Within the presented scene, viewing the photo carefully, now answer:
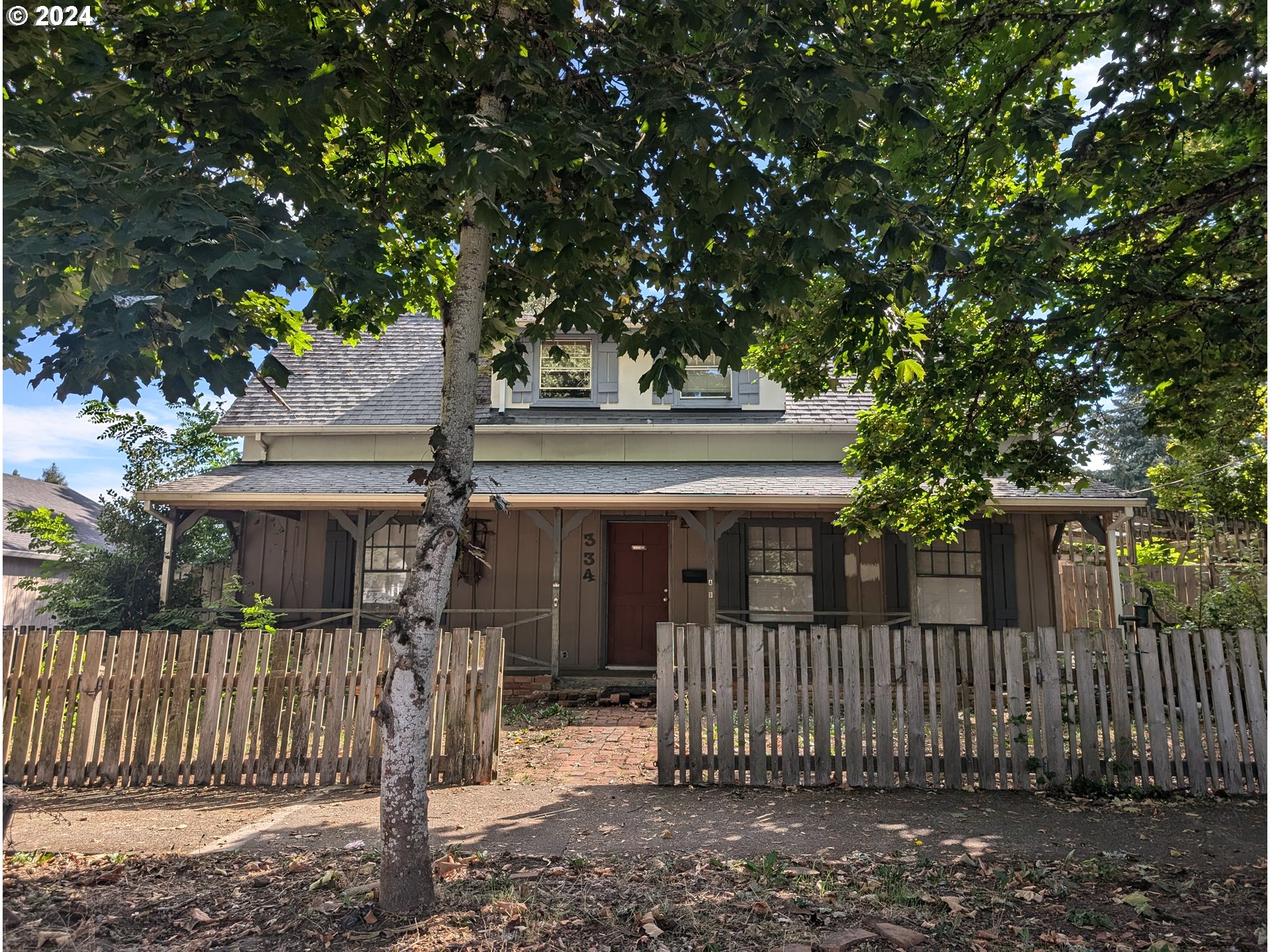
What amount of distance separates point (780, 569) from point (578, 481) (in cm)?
369

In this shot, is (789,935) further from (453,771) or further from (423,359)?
(423,359)

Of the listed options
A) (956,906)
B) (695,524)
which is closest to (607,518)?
(695,524)

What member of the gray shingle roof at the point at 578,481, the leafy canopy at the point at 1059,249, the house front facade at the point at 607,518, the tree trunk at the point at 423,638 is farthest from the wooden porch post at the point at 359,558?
the tree trunk at the point at 423,638

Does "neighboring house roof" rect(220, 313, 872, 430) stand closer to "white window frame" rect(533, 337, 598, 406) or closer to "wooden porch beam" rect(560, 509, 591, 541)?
"white window frame" rect(533, 337, 598, 406)

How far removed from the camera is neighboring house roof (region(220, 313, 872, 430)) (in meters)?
13.6

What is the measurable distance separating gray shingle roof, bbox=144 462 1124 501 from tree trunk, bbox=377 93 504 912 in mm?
6489

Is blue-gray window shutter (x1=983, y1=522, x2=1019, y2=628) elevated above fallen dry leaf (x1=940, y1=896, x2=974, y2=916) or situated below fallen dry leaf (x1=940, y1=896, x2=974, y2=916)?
above

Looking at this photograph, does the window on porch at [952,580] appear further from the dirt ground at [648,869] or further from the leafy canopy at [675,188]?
the dirt ground at [648,869]

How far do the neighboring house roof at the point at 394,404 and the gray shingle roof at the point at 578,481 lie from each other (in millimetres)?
815

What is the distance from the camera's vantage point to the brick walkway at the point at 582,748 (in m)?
6.71

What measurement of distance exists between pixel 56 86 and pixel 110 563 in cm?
1150

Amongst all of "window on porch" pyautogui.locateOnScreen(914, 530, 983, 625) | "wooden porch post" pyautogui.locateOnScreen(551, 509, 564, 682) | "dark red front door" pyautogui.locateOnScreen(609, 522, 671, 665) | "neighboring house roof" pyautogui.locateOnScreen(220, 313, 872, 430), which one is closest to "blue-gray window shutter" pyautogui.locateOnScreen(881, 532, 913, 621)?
"window on porch" pyautogui.locateOnScreen(914, 530, 983, 625)

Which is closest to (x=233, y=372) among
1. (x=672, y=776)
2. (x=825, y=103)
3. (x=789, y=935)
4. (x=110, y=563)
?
(x=825, y=103)

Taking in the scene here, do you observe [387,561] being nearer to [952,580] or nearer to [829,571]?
[829,571]
